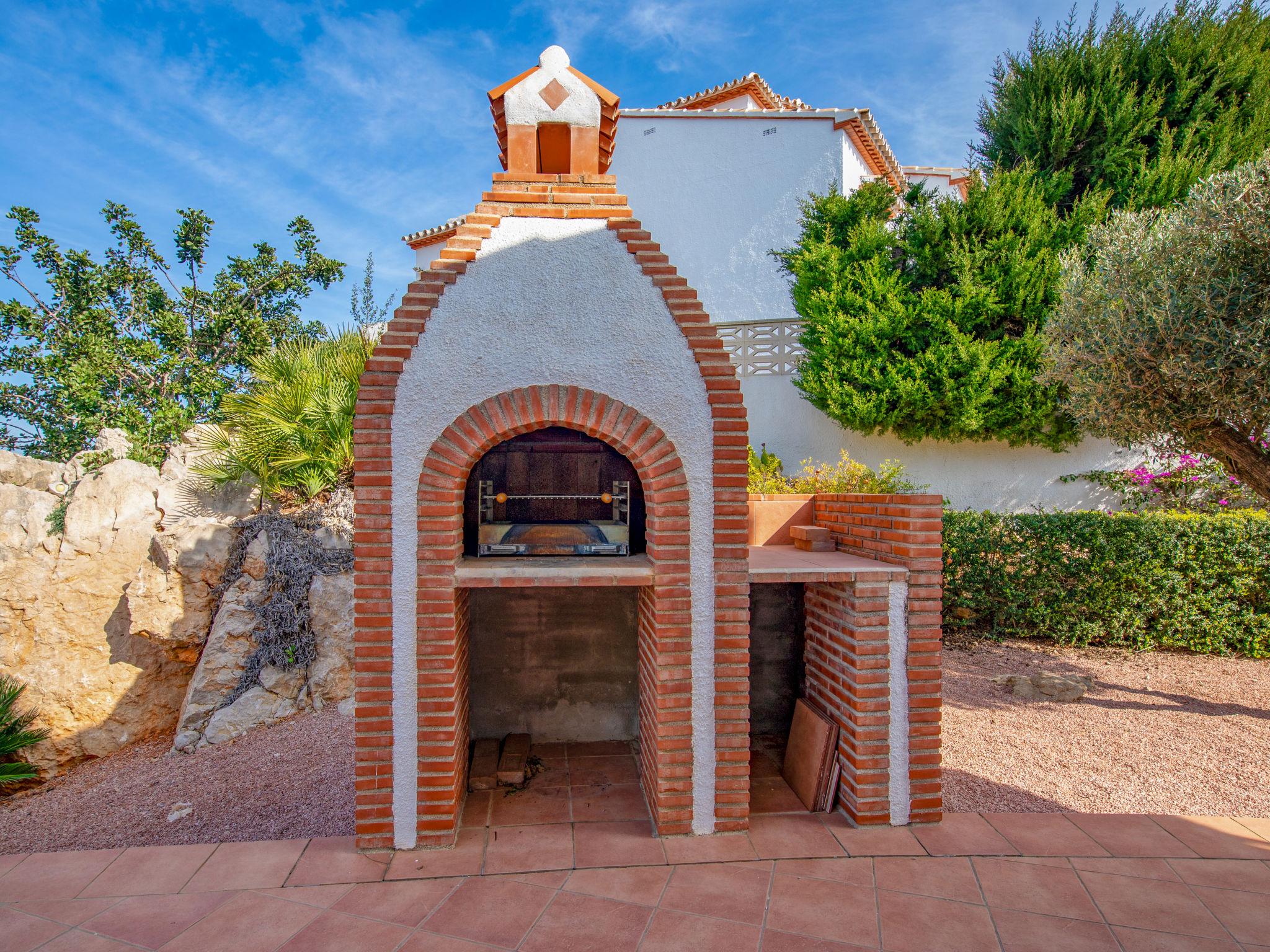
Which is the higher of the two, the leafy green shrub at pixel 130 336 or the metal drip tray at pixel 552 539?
the leafy green shrub at pixel 130 336

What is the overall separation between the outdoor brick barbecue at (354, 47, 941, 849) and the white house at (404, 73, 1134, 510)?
27.8 feet

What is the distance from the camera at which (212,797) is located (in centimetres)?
579

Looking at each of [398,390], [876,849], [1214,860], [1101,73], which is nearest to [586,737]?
[876,849]

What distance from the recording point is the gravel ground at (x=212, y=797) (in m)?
5.18

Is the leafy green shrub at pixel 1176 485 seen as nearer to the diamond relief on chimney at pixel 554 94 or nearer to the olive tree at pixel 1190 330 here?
the olive tree at pixel 1190 330

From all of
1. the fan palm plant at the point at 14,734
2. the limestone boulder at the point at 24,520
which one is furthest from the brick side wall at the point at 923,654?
the limestone boulder at the point at 24,520

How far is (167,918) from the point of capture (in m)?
3.33

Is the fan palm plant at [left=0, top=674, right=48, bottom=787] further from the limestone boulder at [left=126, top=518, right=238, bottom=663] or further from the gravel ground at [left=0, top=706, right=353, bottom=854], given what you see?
the limestone boulder at [left=126, top=518, right=238, bottom=663]

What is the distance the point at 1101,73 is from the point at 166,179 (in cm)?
1789

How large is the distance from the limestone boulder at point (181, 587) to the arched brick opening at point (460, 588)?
5935 millimetres

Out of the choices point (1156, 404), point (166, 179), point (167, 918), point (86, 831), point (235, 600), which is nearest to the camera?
point (167, 918)

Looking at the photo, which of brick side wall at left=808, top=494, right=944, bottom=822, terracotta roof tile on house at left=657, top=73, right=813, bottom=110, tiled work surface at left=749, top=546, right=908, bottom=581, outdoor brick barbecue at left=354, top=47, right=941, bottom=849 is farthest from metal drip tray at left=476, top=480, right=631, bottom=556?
terracotta roof tile on house at left=657, top=73, right=813, bottom=110

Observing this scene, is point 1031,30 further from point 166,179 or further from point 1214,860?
point 166,179

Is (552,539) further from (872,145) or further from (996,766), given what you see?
(872,145)
